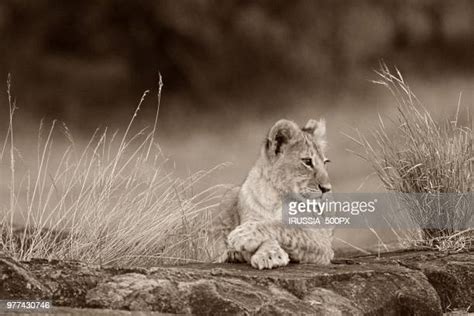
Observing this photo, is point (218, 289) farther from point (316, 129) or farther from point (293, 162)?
point (316, 129)

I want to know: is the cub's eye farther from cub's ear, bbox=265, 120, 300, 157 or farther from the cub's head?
cub's ear, bbox=265, 120, 300, 157

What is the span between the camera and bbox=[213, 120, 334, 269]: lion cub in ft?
13.3

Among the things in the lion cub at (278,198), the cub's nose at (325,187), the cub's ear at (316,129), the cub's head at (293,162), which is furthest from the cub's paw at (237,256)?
the cub's ear at (316,129)

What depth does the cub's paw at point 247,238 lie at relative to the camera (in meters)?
4.00

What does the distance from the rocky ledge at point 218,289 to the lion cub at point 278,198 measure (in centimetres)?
11

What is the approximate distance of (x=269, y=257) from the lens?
400 centimetres

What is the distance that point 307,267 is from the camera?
4133 millimetres

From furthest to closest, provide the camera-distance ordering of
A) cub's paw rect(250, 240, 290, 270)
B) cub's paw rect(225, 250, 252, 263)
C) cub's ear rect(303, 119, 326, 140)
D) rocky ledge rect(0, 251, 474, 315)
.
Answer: cub's ear rect(303, 119, 326, 140) < cub's paw rect(225, 250, 252, 263) < cub's paw rect(250, 240, 290, 270) < rocky ledge rect(0, 251, 474, 315)

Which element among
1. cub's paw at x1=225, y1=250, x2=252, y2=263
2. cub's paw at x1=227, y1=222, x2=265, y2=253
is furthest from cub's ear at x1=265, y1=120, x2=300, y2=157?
cub's paw at x1=225, y1=250, x2=252, y2=263

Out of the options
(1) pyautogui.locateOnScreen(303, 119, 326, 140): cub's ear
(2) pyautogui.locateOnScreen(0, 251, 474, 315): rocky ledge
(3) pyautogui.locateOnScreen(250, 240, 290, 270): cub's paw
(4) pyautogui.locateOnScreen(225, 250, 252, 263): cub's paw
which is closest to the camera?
(2) pyautogui.locateOnScreen(0, 251, 474, 315): rocky ledge

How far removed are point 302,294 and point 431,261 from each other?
1.64 m

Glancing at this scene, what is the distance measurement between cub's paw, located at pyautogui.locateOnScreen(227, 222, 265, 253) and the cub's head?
0.26m

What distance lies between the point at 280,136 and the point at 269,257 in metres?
0.62

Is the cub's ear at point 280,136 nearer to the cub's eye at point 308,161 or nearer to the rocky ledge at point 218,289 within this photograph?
the cub's eye at point 308,161
